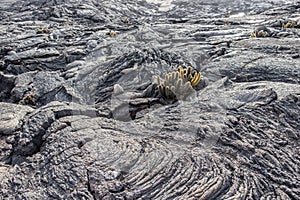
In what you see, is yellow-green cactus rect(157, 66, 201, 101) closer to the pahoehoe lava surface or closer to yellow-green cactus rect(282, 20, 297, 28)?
the pahoehoe lava surface

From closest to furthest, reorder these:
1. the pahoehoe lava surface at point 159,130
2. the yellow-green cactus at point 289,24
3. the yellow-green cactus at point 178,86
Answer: the pahoehoe lava surface at point 159,130, the yellow-green cactus at point 178,86, the yellow-green cactus at point 289,24

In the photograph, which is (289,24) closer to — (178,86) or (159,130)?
(178,86)

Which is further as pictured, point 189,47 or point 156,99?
point 189,47

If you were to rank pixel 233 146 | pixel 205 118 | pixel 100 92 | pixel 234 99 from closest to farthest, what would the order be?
pixel 233 146 < pixel 205 118 < pixel 234 99 < pixel 100 92

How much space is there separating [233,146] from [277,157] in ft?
2.60

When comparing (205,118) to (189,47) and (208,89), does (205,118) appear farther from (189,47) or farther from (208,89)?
(189,47)

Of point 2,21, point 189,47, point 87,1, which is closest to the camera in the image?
point 189,47

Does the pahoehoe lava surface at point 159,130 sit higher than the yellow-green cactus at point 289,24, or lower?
lower

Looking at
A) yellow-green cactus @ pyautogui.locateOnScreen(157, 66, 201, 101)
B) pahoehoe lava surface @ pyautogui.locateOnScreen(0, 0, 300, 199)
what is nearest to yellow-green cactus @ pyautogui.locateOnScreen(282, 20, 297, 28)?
pahoehoe lava surface @ pyautogui.locateOnScreen(0, 0, 300, 199)

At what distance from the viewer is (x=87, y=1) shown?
114 ft

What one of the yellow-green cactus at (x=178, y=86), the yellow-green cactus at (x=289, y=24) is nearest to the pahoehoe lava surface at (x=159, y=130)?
the yellow-green cactus at (x=178, y=86)

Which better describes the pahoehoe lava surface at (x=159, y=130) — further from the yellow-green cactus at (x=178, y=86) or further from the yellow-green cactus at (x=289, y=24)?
the yellow-green cactus at (x=289, y=24)

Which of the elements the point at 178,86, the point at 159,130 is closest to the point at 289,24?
the point at 178,86

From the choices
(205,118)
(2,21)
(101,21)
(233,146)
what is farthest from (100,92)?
(2,21)
